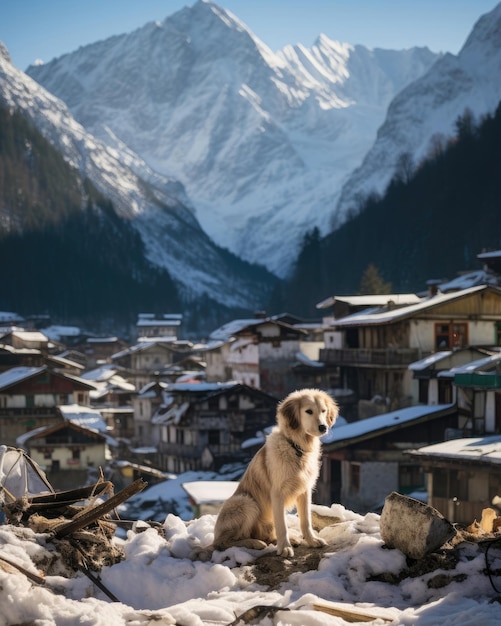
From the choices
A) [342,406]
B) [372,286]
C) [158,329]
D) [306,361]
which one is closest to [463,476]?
[342,406]

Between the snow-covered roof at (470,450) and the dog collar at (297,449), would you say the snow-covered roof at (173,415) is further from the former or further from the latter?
the dog collar at (297,449)

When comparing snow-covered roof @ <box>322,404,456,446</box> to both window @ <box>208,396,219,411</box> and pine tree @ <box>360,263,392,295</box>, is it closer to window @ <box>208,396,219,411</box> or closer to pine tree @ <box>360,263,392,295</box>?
window @ <box>208,396,219,411</box>

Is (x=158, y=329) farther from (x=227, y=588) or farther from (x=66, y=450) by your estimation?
(x=227, y=588)

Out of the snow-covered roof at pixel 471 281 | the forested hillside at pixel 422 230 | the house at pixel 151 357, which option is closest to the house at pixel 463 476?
the snow-covered roof at pixel 471 281

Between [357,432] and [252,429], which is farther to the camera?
[252,429]

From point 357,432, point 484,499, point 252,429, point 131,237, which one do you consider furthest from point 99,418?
point 131,237

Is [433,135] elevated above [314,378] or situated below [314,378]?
above

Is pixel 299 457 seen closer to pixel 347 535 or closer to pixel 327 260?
pixel 347 535

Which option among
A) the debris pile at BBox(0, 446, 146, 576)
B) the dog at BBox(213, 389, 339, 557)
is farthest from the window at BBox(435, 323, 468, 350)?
the debris pile at BBox(0, 446, 146, 576)
